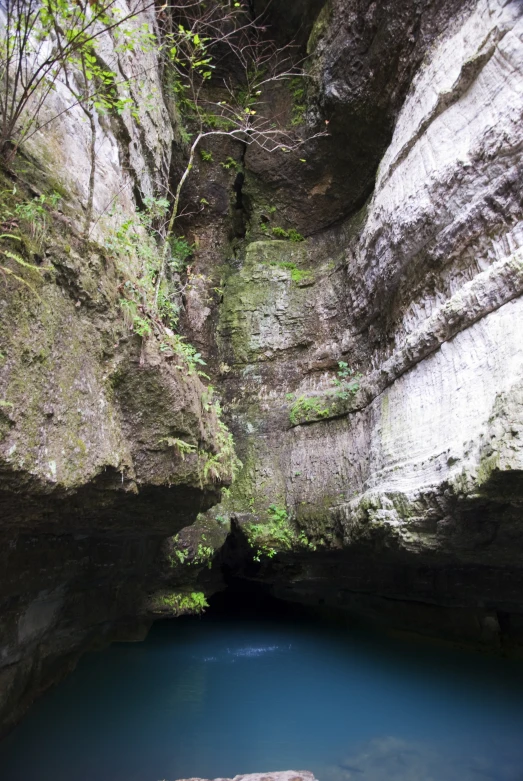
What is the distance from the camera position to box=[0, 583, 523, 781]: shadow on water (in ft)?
12.3

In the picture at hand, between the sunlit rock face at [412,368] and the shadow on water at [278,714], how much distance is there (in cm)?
89

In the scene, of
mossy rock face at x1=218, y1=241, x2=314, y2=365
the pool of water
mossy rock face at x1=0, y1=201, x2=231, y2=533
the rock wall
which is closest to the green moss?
the rock wall

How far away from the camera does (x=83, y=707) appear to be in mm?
4738

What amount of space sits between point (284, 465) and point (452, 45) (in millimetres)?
5258

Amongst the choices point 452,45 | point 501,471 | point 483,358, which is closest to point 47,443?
point 501,471

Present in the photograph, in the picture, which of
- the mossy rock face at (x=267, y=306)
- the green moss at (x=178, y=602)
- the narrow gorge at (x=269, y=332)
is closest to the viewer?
the narrow gorge at (x=269, y=332)

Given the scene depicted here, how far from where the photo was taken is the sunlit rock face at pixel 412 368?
12.1ft

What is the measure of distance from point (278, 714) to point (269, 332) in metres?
5.10

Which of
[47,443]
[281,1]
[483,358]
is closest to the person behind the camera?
[47,443]

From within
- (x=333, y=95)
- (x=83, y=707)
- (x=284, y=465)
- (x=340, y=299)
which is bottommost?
(x=83, y=707)

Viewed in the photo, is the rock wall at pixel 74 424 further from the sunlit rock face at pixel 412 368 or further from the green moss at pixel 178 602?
the sunlit rock face at pixel 412 368

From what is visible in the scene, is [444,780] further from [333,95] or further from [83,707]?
[333,95]

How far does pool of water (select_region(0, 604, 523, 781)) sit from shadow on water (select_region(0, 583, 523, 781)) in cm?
1

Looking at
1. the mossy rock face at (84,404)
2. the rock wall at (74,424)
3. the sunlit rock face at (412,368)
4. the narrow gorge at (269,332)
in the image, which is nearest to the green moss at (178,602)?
the narrow gorge at (269,332)
